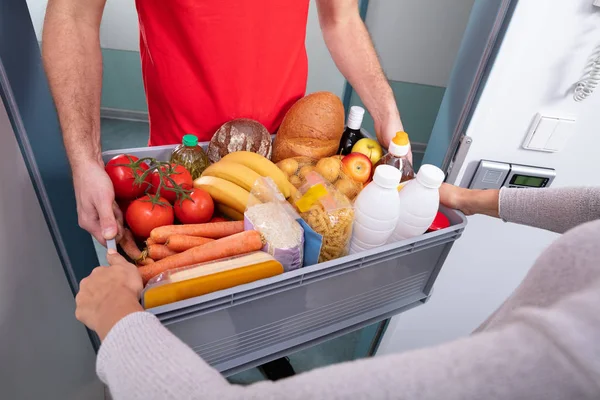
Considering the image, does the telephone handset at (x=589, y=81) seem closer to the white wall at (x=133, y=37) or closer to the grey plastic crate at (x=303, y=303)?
the grey plastic crate at (x=303, y=303)

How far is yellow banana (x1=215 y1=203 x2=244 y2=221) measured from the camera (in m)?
0.76

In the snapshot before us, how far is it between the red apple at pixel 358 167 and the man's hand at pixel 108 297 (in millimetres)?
470

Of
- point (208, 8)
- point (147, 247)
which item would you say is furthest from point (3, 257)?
point (208, 8)

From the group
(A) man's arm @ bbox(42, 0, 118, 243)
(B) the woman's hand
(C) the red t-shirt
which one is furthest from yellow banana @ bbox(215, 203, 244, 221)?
(B) the woman's hand

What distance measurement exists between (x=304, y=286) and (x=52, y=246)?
2.08 ft

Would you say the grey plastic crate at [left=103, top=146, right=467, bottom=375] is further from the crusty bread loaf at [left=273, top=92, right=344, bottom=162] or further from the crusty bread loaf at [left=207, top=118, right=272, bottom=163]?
the crusty bread loaf at [left=273, top=92, right=344, bottom=162]

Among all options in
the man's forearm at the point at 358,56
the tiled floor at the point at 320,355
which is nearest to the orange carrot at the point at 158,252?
the man's forearm at the point at 358,56

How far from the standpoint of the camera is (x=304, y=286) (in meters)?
0.64

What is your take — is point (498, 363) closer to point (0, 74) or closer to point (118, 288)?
point (118, 288)

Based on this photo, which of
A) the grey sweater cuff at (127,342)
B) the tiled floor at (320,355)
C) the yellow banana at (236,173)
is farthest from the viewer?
the tiled floor at (320,355)

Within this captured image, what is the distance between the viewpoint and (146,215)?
2.24 ft

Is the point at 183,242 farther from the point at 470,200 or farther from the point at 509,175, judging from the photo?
the point at 509,175

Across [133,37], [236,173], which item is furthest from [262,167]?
[133,37]

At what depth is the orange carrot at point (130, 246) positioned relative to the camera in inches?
26.5
